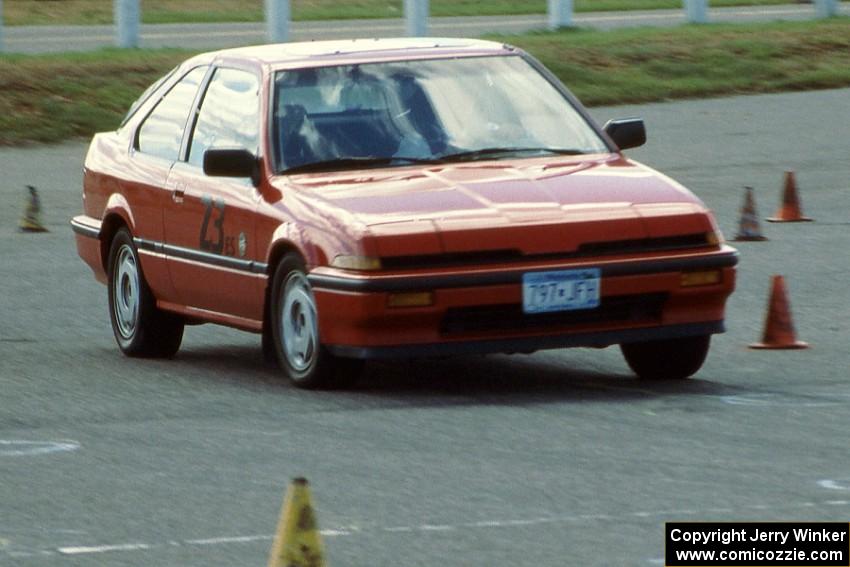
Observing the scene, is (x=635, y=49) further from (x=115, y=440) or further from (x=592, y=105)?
(x=115, y=440)

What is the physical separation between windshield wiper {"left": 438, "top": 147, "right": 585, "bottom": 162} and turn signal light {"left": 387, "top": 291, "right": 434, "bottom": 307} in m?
1.22

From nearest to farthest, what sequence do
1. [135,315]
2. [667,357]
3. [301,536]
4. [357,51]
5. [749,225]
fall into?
[301,536], [667,357], [357,51], [135,315], [749,225]

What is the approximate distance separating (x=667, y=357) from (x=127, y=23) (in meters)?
18.0

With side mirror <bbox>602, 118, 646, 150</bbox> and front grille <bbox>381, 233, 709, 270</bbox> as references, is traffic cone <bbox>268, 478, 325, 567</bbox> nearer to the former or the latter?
front grille <bbox>381, 233, 709, 270</bbox>

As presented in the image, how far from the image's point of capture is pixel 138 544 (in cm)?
660

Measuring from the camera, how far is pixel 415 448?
8172mm

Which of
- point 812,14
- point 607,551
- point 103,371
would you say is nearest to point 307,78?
point 103,371

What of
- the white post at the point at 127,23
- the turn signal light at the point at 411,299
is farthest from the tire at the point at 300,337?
the white post at the point at 127,23

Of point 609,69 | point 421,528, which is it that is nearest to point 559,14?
point 609,69

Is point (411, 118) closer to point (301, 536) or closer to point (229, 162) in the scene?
point (229, 162)

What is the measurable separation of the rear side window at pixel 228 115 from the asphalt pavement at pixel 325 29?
A: 57.9 feet

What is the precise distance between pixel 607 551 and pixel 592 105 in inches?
767

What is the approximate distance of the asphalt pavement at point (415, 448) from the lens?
6.65m

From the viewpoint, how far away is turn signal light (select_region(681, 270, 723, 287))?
9531 millimetres
